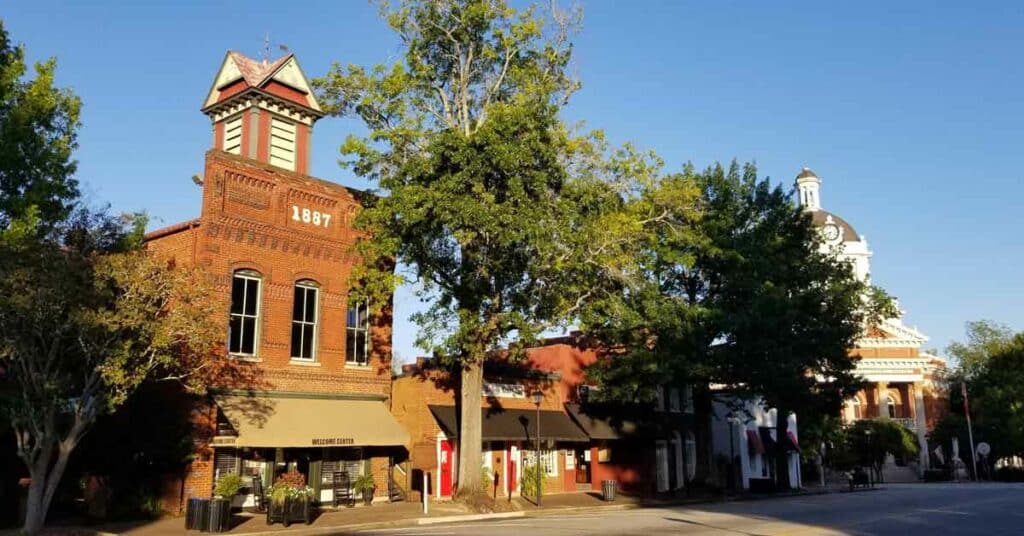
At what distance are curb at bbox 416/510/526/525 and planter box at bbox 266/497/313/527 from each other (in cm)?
290

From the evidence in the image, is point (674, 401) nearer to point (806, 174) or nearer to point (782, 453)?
point (782, 453)

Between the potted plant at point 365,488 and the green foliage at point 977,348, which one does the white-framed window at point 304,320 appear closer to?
the potted plant at point 365,488

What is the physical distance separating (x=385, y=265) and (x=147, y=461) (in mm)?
9953

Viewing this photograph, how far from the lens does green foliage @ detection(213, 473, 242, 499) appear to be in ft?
72.4

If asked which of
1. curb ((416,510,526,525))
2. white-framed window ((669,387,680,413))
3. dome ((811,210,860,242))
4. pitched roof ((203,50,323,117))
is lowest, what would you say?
curb ((416,510,526,525))

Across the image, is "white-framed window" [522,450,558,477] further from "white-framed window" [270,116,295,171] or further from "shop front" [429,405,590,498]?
"white-framed window" [270,116,295,171]

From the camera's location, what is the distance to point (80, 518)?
2084 centimetres

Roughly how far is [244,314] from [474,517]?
A: 357 inches

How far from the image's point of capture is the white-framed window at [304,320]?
2589cm

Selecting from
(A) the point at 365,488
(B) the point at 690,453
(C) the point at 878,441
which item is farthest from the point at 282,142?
(C) the point at 878,441

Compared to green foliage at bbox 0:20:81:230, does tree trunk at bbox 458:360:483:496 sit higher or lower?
lower

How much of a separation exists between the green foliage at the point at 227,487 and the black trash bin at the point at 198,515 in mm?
2948

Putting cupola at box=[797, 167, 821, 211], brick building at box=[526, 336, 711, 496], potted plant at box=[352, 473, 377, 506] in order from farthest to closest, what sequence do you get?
cupola at box=[797, 167, 821, 211] → brick building at box=[526, 336, 711, 496] → potted plant at box=[352, 473, 377, 506]

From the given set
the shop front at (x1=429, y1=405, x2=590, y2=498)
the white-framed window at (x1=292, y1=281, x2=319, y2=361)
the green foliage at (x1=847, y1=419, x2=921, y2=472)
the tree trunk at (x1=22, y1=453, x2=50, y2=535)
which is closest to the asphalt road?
the shop front at (x1=429, y1=405, x2=590, y2=498)
